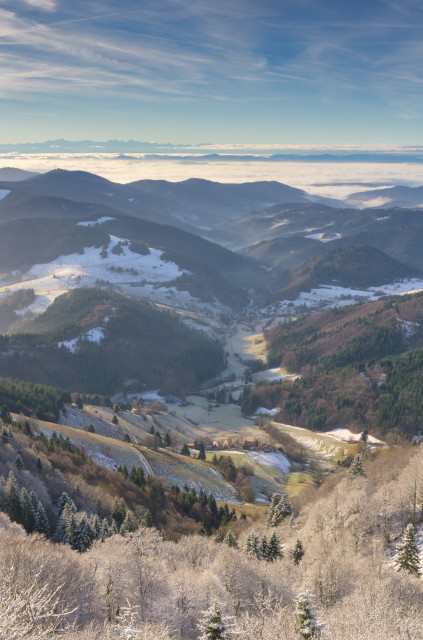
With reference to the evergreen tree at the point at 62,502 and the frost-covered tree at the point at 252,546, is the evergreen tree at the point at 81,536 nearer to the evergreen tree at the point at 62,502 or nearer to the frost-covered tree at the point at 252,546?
the evergreen tree at the point at 62,502

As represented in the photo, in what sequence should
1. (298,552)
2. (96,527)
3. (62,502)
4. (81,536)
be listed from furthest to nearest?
(62,502), (96,527), (81,536), (298,552)

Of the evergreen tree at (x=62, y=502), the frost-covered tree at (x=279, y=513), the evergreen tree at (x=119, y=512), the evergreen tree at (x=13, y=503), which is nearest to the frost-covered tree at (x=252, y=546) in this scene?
the frost-covered tree at (x=279, y=513)

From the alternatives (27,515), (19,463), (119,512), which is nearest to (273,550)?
(119,512)

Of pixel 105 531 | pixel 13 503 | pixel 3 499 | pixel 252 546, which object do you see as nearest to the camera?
pixel 252 546

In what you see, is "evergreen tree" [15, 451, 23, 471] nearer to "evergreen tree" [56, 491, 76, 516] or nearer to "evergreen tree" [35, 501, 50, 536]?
"evergreen tree" [56, 491, 76, 516]

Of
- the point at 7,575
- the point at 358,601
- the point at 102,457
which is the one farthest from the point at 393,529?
the point at 102,457

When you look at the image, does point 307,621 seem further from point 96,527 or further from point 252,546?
point 96,527
